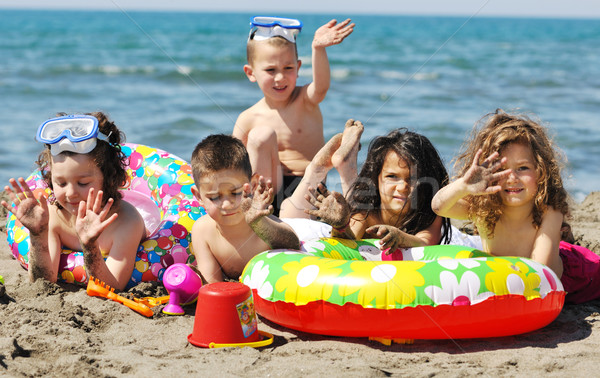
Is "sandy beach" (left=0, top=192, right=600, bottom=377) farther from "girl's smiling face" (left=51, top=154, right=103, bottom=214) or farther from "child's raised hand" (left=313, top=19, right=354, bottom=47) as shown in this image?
"child's raised hand" (left=313, top=19, right=354, bottom=47)

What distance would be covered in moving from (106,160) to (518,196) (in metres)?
2.39

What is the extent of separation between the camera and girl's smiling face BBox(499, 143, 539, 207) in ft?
12.3

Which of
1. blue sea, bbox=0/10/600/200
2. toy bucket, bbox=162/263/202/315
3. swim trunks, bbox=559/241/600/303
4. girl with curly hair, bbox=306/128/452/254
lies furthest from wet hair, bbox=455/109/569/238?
toy bucket, bbox=162/263/202/315

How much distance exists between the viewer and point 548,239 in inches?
147

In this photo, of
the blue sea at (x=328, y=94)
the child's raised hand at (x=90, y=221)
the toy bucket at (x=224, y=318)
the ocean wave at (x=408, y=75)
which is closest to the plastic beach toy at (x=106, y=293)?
the child's raised hand at (x=90, y=221)

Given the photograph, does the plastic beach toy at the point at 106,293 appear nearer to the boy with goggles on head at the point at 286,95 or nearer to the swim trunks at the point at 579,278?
the boy with goggles on head at the point at 286,95

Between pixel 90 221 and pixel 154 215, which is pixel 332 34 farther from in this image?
pixel 90 221

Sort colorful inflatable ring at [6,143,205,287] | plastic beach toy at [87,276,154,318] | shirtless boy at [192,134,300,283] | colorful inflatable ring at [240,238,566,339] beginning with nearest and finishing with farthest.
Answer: colorful inflatable ring at [240,238,566,339], plastic beach toy at [87,276,154,318], shirtless boy at [192,134,300,283], colorful inflatable ring at [6,143,205,287]

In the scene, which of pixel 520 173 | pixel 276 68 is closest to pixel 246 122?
pixel 276 68

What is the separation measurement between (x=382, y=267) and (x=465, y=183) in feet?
2.15

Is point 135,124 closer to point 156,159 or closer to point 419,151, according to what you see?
point 156,159

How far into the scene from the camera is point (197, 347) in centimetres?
327

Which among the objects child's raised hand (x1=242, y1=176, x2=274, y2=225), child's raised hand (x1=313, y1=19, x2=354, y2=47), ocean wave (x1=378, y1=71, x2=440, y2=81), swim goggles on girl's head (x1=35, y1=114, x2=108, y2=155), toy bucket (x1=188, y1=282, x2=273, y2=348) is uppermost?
child's raised hand (x1=313, y1=19, x2=354, y2=47)

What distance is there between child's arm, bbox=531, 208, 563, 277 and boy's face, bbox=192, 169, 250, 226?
1688 mm
